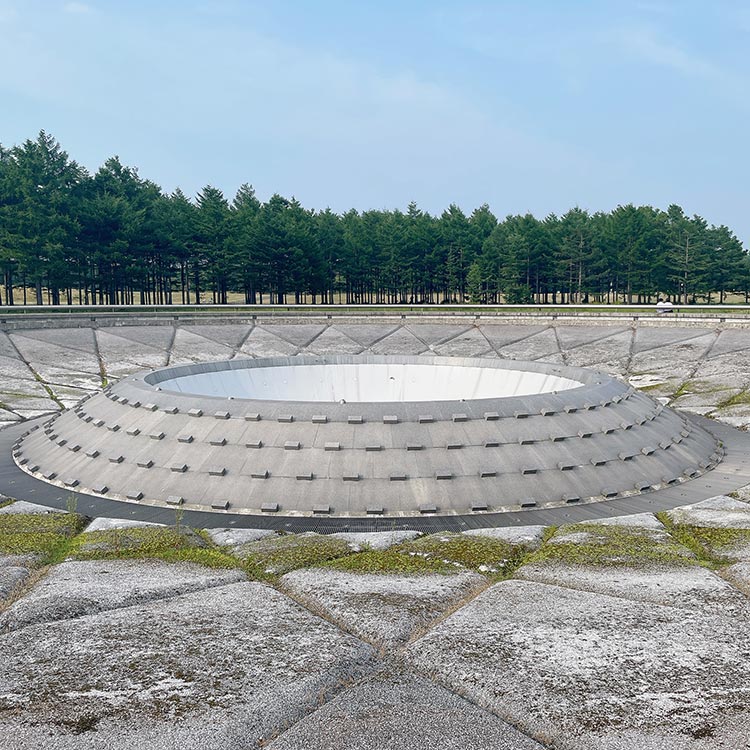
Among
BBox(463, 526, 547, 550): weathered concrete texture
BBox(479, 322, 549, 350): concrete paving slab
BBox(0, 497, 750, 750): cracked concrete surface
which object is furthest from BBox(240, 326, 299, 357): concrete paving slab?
BBox(0, 497, 750, 750): cracked concrete surface

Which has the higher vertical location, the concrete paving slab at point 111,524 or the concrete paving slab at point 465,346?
the concrete paving slab at point 465,346

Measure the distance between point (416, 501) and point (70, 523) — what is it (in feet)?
32.5

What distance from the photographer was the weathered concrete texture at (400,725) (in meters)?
7.69

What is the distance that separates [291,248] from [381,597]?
→ 279ft

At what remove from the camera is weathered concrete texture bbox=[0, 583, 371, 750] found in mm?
7883

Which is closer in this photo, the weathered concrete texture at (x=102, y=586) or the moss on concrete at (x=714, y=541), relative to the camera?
the weathered concrete texture at (x=102, y=586)

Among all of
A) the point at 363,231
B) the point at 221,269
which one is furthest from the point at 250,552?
the point at 363,231

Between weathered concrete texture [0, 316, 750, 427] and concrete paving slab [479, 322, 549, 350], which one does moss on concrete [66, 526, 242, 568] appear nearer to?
weathered concrete texture [0, 316, 750, 427]

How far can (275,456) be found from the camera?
75.7ft

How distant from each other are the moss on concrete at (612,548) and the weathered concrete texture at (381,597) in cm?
245

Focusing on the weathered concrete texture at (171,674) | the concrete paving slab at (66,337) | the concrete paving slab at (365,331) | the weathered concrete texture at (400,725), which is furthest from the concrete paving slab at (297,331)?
the weathered concrete texture at (400,725)

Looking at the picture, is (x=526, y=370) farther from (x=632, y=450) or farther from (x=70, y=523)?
(x=70, y=523)

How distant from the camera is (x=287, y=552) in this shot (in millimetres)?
15383

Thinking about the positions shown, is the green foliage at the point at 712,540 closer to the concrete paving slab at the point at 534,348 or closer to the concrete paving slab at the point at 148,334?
the concrete paving slab at the point at 534,348
